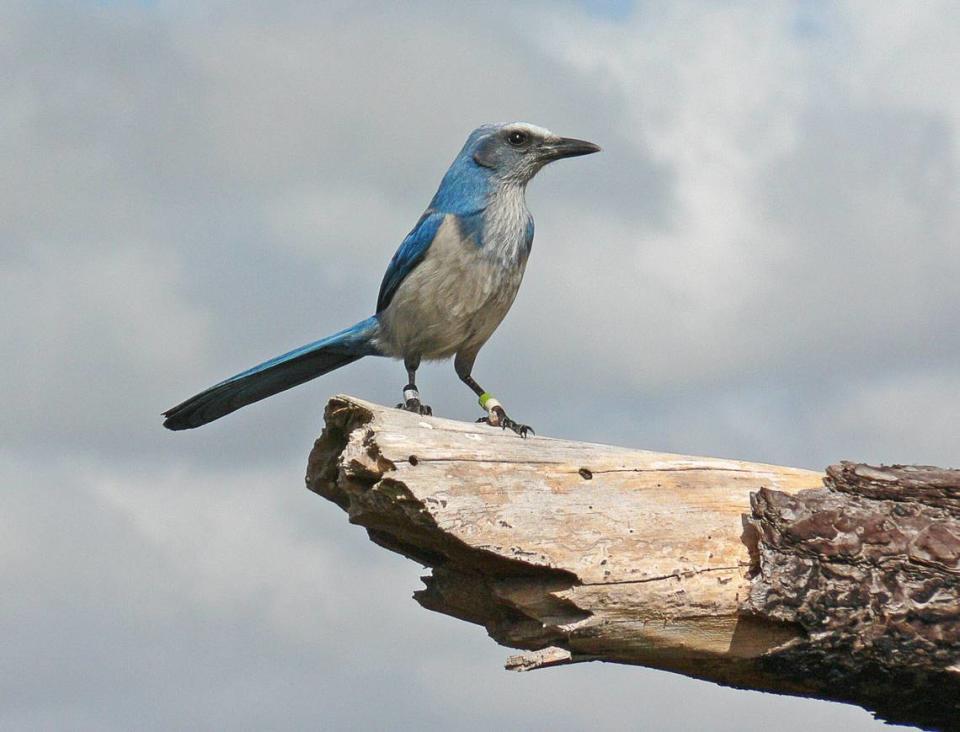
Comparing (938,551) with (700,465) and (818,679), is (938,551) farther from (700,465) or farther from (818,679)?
(700,465)

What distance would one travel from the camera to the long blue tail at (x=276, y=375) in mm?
7715

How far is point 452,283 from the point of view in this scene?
299 inches

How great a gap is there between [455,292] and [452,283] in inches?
2.4

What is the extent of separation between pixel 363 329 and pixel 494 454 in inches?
108

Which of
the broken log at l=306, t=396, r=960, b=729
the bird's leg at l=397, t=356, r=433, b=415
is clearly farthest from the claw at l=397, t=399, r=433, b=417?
the broken log at l=306, t=396, r=960, b=729

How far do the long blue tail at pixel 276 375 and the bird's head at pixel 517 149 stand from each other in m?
1.29

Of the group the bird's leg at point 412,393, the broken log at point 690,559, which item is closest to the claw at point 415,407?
the bird's leg at point 412,393

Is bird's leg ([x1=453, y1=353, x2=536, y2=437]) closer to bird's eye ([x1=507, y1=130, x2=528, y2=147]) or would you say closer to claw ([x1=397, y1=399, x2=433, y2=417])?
claw ([x1=397, y1=399, x2=433, y2=417])

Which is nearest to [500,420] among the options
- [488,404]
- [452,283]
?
[488,404]

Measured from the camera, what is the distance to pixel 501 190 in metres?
8.02

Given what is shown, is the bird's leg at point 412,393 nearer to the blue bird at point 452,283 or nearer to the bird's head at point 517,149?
the blue bird at point 452,283

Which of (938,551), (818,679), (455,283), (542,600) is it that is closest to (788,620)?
(818,679)

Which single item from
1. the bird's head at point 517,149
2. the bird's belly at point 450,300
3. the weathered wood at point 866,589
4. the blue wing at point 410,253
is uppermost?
the bird's head at point 517,149

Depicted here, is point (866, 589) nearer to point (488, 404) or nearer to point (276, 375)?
point (488, 404)
